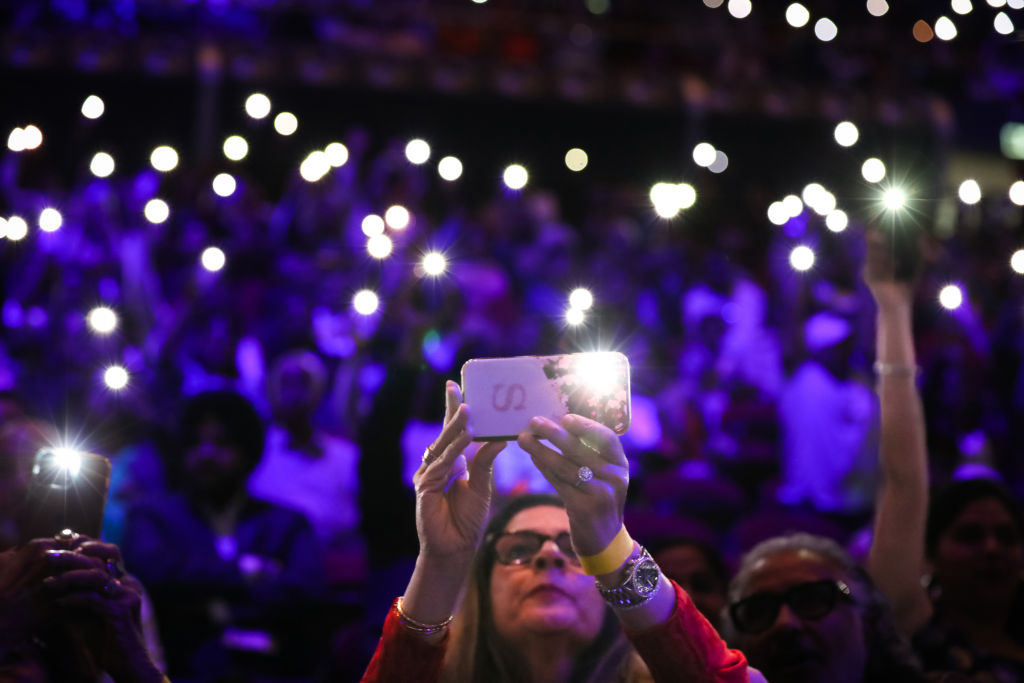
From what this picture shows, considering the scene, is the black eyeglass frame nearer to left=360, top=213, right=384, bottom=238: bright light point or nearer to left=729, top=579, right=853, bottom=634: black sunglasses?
left=729, top=579, right=853, bottom=634: black sunglasses

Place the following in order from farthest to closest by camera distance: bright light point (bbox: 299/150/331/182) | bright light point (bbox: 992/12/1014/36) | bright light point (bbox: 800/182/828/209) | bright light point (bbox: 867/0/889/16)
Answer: bright light point (bbox: 867/0/889/16) < bright light point (bbox: 299/150/331/182) < bright light point (bbox: 800/182/828/209) < bright light point (bbox: 992/12/1014/36)

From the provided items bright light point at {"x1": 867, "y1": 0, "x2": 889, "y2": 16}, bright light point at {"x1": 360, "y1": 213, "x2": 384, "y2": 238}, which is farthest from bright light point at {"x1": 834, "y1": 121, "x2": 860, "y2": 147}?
bright light point at {"x1": 360, "y1": 213, "x2": 384, "y2": 238}

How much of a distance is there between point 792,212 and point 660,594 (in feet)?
19.5

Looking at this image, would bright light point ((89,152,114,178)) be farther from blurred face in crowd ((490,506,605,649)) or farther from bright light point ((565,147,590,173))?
blurred face in crowd ((490,506,605,649))

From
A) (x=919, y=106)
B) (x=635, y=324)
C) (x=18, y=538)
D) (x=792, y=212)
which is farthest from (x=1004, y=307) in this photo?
(x=18, y=538)

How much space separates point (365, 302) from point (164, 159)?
9.13 ft

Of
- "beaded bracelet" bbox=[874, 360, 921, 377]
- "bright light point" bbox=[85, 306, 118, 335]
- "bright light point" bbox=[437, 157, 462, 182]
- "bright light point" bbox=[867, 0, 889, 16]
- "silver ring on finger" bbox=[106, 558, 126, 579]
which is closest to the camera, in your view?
"silver ring on finger" bbox=[106, 558, 126, 579]

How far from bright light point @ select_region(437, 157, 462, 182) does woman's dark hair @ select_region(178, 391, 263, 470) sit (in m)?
4.82

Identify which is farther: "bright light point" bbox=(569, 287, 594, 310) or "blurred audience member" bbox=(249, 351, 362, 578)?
"bright light point" bbox=(569, 287, 594, 310)

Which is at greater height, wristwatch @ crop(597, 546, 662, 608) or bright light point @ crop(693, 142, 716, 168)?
bright light point @ crop(693, 142, 716, 168)

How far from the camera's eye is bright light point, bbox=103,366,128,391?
4827mm

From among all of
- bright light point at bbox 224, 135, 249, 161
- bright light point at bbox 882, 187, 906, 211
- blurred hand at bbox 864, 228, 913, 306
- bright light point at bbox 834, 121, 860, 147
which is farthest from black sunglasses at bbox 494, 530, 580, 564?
bright light point at bbox 834, 121, 860, 147

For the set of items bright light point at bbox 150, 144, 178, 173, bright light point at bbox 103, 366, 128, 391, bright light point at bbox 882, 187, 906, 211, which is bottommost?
bright light point at bbox 103, 366, 128, 391

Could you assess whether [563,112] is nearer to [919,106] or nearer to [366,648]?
[919,106]
